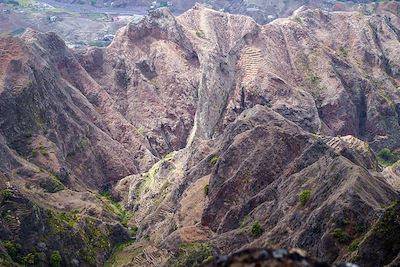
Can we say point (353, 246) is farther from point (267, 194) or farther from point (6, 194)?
point (6, 194)

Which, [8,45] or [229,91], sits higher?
[8,45]

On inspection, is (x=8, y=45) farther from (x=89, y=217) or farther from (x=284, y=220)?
(x=284, y=220)

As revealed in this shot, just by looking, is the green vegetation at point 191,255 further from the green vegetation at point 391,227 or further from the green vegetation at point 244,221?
the green vegetation at point 391,227

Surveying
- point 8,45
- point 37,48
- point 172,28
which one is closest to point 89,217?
point 8,45

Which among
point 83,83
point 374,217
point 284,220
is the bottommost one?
point 83,83

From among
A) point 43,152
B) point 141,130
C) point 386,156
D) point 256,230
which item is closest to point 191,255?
point 256,230
